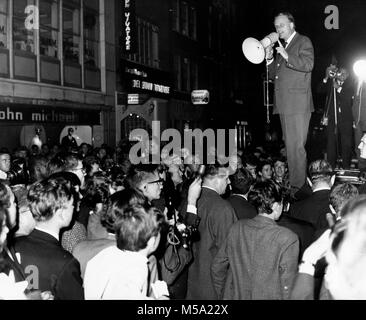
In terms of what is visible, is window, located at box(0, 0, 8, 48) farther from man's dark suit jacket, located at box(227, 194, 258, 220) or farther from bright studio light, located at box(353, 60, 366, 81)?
man's dark suit jacket, located at box(227, 194, 258, 220)

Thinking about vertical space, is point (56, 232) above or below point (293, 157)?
below

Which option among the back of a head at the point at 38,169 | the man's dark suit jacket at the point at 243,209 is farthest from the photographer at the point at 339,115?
the back of a head at the point at 38,169

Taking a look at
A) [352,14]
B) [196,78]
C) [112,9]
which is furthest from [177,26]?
[352,14]

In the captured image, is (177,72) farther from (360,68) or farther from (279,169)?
(360,68)

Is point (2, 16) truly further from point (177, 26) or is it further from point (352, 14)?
point (177, 26)

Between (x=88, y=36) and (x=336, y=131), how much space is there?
540 inches

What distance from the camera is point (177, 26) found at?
26.8 metres

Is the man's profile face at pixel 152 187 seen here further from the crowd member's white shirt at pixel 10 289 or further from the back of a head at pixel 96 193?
the crowd member's white shirt at pixel 10 289

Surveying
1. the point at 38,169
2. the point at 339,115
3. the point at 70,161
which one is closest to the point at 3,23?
the point at 38,169

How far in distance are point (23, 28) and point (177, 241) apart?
14170mm

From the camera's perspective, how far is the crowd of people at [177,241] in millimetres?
2395

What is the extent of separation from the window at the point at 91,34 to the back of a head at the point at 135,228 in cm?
1688

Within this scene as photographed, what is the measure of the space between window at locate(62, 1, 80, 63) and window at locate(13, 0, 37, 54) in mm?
1782
